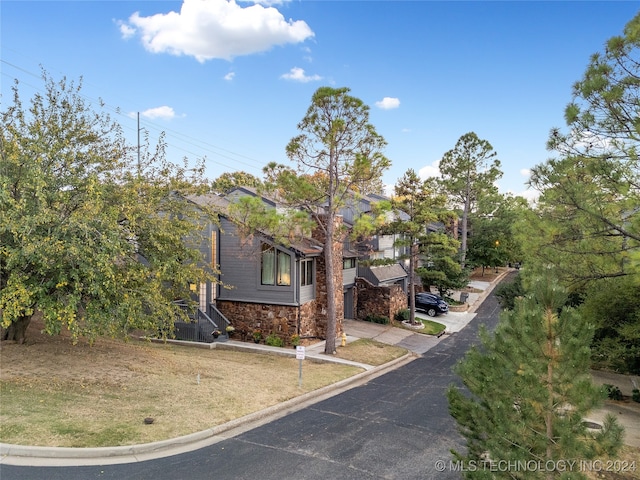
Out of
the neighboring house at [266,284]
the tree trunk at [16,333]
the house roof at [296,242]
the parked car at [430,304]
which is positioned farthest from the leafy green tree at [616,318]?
the parked car at [430,304]

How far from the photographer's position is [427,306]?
30297 mm

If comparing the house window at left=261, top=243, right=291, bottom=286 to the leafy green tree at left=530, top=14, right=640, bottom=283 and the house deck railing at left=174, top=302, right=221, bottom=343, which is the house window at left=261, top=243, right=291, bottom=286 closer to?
the house deck railing at left=174, top=302, right=221, bottom=343

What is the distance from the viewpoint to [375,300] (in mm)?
26953

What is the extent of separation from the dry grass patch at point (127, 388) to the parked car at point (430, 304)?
15393 mm

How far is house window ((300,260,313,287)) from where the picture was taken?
20.3 meters

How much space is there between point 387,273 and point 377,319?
471 cm

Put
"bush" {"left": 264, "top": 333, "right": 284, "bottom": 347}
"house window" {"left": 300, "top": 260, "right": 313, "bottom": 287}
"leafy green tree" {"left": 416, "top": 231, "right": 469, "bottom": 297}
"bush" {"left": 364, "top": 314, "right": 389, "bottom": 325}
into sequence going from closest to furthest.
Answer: "bush" {"left": 264, "top": 333, "right": 284, "bottom": 347}
"house window" {"left": 300, "top": 260, "right": 313, "bottom": 287}
"leafy green tree" {"left": 416, "top": 231, "right": 469, "bottom": 297}
"bush" {"left": 364, "top": 314, "right": 389, "bottom": 325}

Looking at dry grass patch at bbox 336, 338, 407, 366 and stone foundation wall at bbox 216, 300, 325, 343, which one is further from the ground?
stone foundation wall at bbox 216, 300, 325, 343

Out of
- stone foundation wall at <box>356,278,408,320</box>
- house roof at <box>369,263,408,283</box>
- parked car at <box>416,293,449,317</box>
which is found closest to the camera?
stone foundation wall at <box>356,278,408,320</box>

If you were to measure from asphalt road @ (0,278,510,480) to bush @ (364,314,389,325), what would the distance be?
13.1m

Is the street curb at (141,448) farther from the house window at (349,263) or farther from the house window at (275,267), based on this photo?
the house window at (349,263)

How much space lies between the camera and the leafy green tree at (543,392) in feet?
14.9

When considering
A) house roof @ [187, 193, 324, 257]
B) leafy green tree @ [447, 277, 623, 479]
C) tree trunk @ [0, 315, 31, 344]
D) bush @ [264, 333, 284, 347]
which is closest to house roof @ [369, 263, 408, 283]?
house roof @ [187, 193, 324, 257]

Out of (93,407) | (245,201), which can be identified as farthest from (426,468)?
(245,201)
